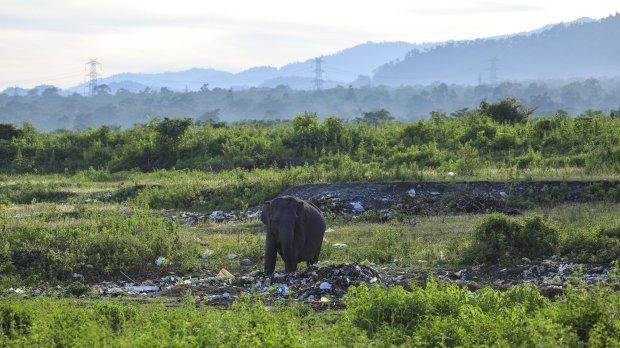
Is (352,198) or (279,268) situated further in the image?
(352,198)

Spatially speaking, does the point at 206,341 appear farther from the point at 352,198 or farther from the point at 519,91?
the point at 519,91

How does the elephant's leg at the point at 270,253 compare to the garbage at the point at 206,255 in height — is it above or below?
above

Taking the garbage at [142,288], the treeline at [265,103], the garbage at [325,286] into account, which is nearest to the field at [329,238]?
the garbage at [325,286]

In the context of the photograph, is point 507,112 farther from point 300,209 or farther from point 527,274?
point 300,209

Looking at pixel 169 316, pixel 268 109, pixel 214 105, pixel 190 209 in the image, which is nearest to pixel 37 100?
pixel 214 105

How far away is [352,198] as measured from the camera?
2455 centimetres

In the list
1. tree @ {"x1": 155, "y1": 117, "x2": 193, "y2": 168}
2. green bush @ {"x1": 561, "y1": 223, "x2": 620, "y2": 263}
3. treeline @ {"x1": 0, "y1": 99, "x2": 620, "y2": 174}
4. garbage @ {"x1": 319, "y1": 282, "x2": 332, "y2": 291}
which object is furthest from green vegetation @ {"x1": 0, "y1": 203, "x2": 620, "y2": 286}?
tree @ {"x1": 155, "y1": 117, "x2": 193, "y2": 168}

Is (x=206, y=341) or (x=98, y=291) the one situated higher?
(x=206, y=341)

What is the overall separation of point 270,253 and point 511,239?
476 centimetres

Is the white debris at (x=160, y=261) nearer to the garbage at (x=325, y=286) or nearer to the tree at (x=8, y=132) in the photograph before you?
the garbage at (x=325, y=286)

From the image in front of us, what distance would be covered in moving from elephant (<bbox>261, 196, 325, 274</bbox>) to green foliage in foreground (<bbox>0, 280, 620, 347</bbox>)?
11.2 feet

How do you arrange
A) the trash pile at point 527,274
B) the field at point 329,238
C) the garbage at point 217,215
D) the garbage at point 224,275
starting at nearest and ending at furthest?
the field at point 329,238
the trash pile at point 527,274
the garbage at point 224,275
the garbage at point 217,215

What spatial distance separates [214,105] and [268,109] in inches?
449

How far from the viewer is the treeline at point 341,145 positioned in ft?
99.6
